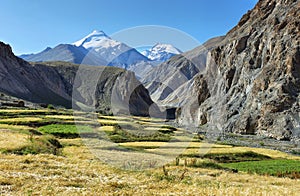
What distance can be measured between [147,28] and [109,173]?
13166 mm

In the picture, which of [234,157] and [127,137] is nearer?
[234,157]

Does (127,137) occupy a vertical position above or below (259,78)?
below

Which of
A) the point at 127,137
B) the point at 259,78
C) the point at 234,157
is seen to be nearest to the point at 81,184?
the point at 234,157

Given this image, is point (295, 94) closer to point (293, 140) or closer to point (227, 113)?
point (293, 140)

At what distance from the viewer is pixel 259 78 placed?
100312mm

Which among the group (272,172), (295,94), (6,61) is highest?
(6,61)

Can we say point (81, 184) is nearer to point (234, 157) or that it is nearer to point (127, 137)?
point (234, 157)

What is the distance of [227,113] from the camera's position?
4178 inches

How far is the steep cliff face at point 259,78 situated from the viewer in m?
87.8

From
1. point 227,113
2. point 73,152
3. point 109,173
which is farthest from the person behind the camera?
point 227,113

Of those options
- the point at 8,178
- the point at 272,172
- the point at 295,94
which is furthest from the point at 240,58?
the point at 8,178

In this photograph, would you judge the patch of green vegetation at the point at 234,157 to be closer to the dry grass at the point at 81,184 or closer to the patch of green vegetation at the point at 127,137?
the patch of green vegetation at the point at 127,137

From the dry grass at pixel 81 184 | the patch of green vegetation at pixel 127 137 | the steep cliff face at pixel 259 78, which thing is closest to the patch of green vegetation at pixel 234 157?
the patch of green vegetation at pixel 127 137

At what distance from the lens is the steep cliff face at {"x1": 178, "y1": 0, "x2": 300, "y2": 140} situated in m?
87.8
